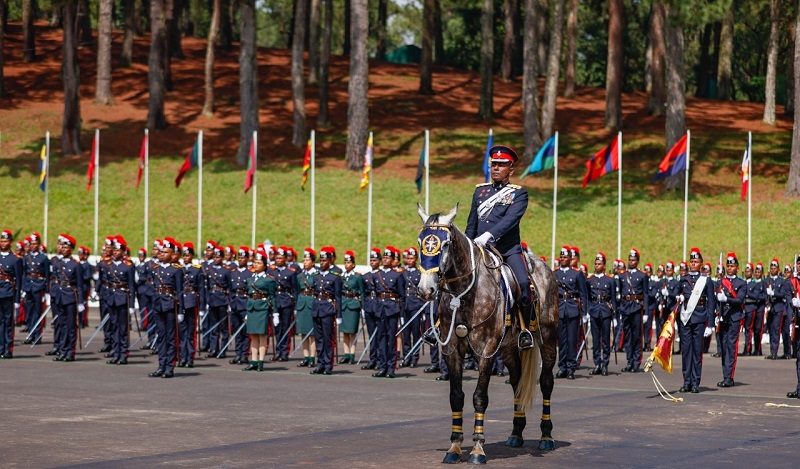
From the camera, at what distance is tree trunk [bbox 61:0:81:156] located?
45.1 meters

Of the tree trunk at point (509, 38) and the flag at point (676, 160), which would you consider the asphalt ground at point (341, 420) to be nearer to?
the flag at point (676, 160)

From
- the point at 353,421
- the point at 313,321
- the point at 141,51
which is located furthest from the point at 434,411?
the point at 141,51

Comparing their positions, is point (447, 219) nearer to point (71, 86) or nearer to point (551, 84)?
point (551, 84)

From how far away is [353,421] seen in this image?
13250 millimetres

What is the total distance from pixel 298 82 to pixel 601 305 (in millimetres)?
27540

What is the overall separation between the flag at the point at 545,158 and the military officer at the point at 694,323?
41.7 ft

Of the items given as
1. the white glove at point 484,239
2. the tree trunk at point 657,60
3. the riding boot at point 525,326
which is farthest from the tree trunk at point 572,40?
the white glove at point 484,239

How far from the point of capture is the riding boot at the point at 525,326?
11500mm

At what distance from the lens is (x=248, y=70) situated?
4400 cm

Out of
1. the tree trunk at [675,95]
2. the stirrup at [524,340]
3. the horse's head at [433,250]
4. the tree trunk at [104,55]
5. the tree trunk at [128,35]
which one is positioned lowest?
the stirrup at [524,340]

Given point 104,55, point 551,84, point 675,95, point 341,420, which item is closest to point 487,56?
point 551,84

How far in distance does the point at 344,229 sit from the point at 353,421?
2544 centimetres

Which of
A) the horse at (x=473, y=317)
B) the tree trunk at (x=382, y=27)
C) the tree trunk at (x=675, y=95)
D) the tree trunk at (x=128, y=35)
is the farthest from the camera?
the tree trunk at (x=382, y=27)

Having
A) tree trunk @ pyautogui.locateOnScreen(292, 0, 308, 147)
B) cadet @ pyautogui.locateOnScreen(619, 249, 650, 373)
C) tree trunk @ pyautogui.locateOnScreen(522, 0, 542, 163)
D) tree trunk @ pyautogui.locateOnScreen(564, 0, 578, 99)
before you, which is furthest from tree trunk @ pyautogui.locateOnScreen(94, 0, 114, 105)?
cadet @ pyautogui.locateOnScreen(619, 249, 650, 373)
